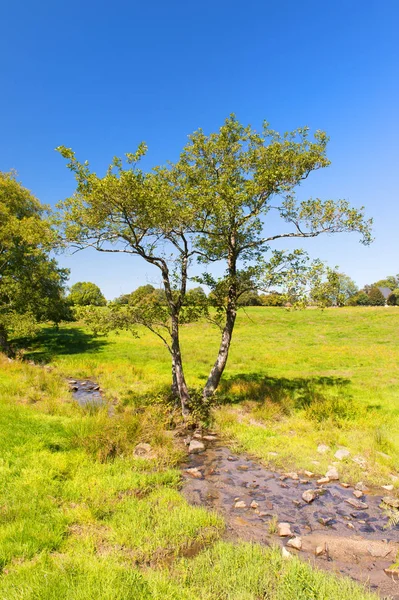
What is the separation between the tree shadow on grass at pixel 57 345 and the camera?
28828 millimetres

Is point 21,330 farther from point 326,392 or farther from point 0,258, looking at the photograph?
point 326,392

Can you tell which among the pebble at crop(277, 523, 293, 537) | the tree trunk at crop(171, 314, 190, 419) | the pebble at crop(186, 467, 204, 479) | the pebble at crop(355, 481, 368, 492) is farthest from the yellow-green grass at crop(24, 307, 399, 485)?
the pebble at crop(277, 523, 293, 537)

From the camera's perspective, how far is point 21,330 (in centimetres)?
2366

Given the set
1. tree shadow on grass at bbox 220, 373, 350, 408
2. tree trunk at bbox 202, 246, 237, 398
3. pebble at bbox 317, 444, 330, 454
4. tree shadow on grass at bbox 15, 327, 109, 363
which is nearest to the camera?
pebble at bbox 317, 444, 330, 454

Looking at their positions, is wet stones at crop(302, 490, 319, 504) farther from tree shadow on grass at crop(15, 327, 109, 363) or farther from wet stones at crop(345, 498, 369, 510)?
tree shadow on grass at crop(15, 327, 109, 363)

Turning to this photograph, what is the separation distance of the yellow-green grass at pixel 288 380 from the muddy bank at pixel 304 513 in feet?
4.01

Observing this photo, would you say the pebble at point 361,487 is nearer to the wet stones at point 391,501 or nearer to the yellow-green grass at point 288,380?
the yellow-green grass at point 288,380

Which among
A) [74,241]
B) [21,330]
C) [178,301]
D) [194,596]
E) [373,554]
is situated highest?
[74,241]

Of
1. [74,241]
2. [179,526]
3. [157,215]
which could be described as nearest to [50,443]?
[179,526]

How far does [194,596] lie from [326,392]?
48.7 feet

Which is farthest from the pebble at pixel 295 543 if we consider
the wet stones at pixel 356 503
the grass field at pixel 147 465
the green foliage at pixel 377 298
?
the green foliage at pixel 377 298

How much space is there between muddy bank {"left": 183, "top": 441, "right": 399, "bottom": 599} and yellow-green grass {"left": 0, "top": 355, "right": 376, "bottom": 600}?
0.68 meters

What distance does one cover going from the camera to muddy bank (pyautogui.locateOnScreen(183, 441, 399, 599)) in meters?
6.76

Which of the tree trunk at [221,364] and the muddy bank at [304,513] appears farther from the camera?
the tree trunk at [221,364]
